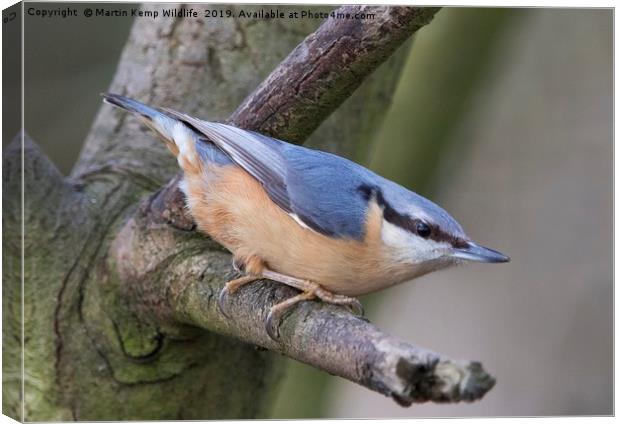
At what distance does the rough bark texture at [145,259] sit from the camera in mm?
2324

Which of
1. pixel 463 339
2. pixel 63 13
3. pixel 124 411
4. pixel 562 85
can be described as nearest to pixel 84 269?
pixel 124 411

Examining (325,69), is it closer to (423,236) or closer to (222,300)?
(423,236)

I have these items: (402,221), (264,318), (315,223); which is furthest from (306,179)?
(264,318)

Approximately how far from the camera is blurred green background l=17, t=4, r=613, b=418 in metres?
3.15

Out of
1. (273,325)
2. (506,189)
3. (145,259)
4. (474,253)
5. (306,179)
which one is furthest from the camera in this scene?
(506,189)

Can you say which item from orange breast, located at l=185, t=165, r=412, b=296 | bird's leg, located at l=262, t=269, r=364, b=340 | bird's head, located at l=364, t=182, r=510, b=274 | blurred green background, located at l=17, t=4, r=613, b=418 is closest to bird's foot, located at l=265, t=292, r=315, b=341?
bird's leg, located at l=262, t=269, r=364, b=340

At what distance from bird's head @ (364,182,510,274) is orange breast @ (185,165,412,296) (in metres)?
0.02

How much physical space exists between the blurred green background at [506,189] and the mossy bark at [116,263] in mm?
287

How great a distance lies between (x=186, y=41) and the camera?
2.73 m

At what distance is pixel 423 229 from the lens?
208cm

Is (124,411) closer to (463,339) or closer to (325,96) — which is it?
(325,96)

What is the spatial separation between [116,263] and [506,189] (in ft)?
5.56

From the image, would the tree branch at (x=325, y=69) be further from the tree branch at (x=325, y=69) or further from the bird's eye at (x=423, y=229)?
the bird's eye at (x=423, y=229)

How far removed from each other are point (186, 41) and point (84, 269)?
72 centimetres
